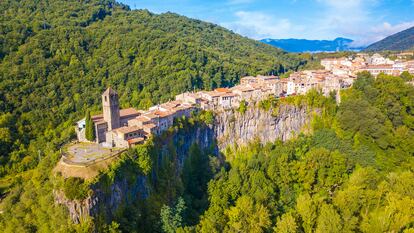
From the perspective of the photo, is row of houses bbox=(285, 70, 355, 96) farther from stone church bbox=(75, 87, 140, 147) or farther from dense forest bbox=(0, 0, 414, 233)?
stone church bbox=(75, 87, 140, 147)

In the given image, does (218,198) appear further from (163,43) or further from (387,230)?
(163,43)

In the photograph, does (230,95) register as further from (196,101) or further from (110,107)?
(110,107)

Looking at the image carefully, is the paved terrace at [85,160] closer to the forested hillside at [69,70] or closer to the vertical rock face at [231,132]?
the vertical rock face at [231,132]

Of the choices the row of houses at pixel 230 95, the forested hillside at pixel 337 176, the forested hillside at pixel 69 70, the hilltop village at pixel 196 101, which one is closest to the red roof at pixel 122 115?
the hilltop village at pixel 196 101

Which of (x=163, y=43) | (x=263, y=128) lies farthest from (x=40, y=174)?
(x=163, y=43)

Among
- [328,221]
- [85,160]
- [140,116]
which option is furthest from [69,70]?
[328,221]

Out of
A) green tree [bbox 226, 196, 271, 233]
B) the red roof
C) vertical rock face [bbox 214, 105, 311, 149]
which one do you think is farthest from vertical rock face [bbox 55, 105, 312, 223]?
green tree [bbox 226, 196, 271, 233]
